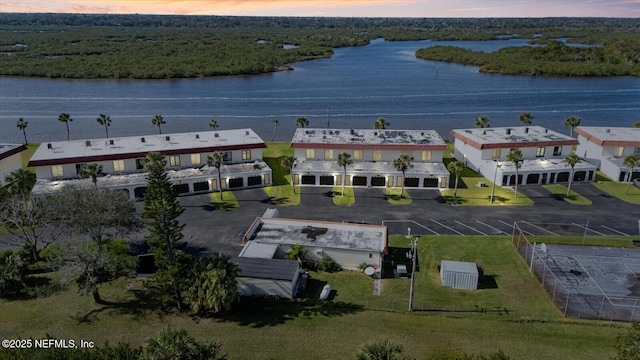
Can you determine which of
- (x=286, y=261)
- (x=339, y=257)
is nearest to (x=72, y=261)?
(x=286, y=261)

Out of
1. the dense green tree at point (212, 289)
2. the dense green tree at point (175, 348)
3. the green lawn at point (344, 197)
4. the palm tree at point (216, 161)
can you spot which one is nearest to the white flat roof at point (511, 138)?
the green lawn at point (344, 197)

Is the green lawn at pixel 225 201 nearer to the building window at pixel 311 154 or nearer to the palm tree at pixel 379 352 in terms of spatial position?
the building window at pixel 311 154

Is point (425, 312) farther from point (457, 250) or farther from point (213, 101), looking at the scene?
point (213, 101)

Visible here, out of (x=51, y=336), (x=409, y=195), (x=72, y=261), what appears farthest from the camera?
(x=409, y=195)

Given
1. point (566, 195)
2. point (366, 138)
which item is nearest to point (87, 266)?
point (366, 138)

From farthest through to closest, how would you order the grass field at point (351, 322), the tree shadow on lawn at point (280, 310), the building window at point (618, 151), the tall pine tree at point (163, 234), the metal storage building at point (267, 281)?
the building window at point (618, 151) → the metal storage building at point (267, 281) → the tall pine tree at point (163, 234) → the tree shadow on lawn at point (280, 310) → the grass field at point (351, 322)

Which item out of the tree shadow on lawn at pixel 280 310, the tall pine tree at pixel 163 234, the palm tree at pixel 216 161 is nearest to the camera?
the tree shadow on lawn at pixel 280 310

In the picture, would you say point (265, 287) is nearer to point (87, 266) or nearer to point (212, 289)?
point (212, 289)
